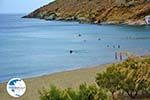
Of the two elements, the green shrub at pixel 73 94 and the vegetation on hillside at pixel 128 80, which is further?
the vegetation on hillside at pixel 128 80

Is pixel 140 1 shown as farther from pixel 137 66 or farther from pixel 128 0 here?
pixel 137 66

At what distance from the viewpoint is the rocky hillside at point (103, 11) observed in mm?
132000

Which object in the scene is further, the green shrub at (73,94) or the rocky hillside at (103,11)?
the rocky hillside at (103,11)

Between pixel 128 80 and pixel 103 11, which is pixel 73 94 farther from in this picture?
pixel 103 11

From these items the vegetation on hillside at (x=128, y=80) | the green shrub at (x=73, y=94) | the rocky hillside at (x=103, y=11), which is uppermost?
Answer: the green shrub at (x=73, y=94)

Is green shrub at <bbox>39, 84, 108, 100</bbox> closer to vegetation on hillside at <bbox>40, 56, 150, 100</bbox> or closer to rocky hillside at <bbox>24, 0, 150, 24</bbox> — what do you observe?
vegetation on hillside at <bbox>40, 56, 150, 100</bbox>

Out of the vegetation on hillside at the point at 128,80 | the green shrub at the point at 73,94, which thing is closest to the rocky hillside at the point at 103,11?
the vegetation on hillside at the point at 128,80

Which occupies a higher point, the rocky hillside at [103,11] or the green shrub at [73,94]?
the green shrub at [73,94]

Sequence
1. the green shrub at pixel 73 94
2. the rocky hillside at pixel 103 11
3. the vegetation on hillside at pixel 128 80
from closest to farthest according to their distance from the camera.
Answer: the green shrub at pixel 73 94 < the vegetation on hillside at pixel 128 80 < the rocky hillside at pixel 103 11

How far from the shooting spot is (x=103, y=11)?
146m

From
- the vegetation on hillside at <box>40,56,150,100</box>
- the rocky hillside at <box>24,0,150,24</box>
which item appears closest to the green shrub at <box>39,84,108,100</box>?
the vegetation on hillside at <box>40,56,150,100</box>

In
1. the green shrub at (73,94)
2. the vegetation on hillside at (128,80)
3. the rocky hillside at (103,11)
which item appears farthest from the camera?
the rocky hillside at (103,11)

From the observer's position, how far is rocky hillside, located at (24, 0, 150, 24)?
433 ft

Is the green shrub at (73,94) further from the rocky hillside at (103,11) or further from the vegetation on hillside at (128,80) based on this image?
the rocky hillside at (103,11)
